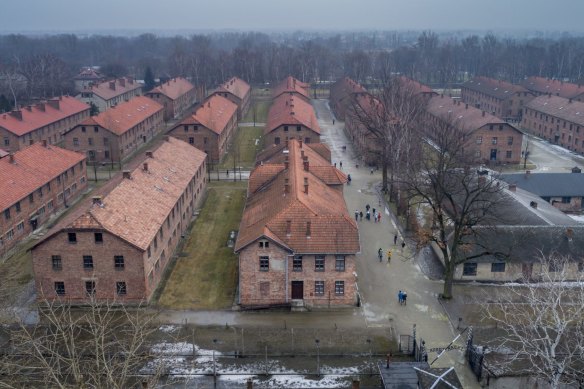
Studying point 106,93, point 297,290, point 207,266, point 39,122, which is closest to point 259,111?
point 106,93

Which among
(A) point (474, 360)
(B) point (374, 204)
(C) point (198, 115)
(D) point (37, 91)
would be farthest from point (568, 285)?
(D) point (37, 91)

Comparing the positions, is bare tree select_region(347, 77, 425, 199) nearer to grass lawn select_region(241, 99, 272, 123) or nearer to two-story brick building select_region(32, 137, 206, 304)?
two-story brick building select_region(32, 137, 206, 304)

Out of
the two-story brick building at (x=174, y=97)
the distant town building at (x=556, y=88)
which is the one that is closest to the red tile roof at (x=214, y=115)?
the two-story brick building at (x=174, y=97)

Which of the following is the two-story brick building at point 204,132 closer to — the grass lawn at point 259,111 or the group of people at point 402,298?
the grass lawn at point 259,111

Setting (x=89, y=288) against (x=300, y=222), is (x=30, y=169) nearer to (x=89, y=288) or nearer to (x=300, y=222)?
(x=89, y=288)

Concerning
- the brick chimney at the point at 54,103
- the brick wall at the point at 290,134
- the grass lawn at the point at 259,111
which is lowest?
the grass lawn at the point at 259,111

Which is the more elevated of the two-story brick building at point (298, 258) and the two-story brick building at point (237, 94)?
the two-story brick building at point (237, 94)

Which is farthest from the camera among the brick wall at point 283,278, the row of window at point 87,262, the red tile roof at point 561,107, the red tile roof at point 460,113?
the red tile roof at point 561,107

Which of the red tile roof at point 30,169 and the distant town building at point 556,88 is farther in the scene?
the distant town building at point 556,88
